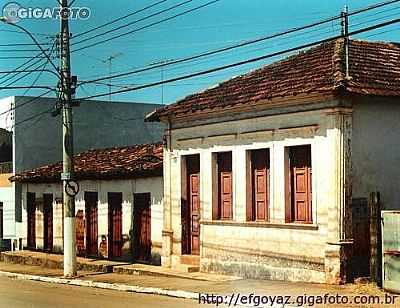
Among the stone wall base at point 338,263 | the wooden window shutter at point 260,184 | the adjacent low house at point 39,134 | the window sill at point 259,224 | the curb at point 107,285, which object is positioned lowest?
the curb at point 107,285

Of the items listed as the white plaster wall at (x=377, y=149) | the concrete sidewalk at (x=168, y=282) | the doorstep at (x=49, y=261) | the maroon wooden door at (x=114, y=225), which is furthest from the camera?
the maroon wooden door at (x=114, y=225)

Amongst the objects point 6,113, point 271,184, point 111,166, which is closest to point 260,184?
point 271,184

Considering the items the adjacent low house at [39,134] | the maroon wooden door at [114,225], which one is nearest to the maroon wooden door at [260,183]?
the maroon wooden door at [114,225]

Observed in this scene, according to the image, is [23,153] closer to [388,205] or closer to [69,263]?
[69,263]

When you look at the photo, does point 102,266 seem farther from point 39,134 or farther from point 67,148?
point 39,134

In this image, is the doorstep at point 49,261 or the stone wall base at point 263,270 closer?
the stone wall base at point 263,270

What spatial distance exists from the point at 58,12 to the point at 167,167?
5046mm

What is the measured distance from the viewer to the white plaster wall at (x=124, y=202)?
72.4 ft

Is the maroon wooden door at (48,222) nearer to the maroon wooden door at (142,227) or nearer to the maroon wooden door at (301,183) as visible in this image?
the maroon wooden door at (142,227)

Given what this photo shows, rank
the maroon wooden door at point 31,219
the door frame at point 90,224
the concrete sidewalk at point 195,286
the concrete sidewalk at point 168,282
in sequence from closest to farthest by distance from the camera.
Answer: the concrete sidewalk at point 195,286, the concrete sidewalk at point 168,282, the door frame at point 90,224, the maroon wooden door at point 31,219

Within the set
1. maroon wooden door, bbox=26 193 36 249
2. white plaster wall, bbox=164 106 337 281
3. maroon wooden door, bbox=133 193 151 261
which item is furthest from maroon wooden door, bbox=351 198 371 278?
maroon wooden door, bbox=26 193 36 249

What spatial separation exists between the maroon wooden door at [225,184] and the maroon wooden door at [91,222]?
7.03 m

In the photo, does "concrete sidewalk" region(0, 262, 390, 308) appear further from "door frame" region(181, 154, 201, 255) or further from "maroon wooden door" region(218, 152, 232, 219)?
"maroon wooden door" region(218, 152, 232, 219)

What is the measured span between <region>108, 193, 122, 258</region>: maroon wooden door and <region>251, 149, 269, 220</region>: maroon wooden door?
22.2ft
